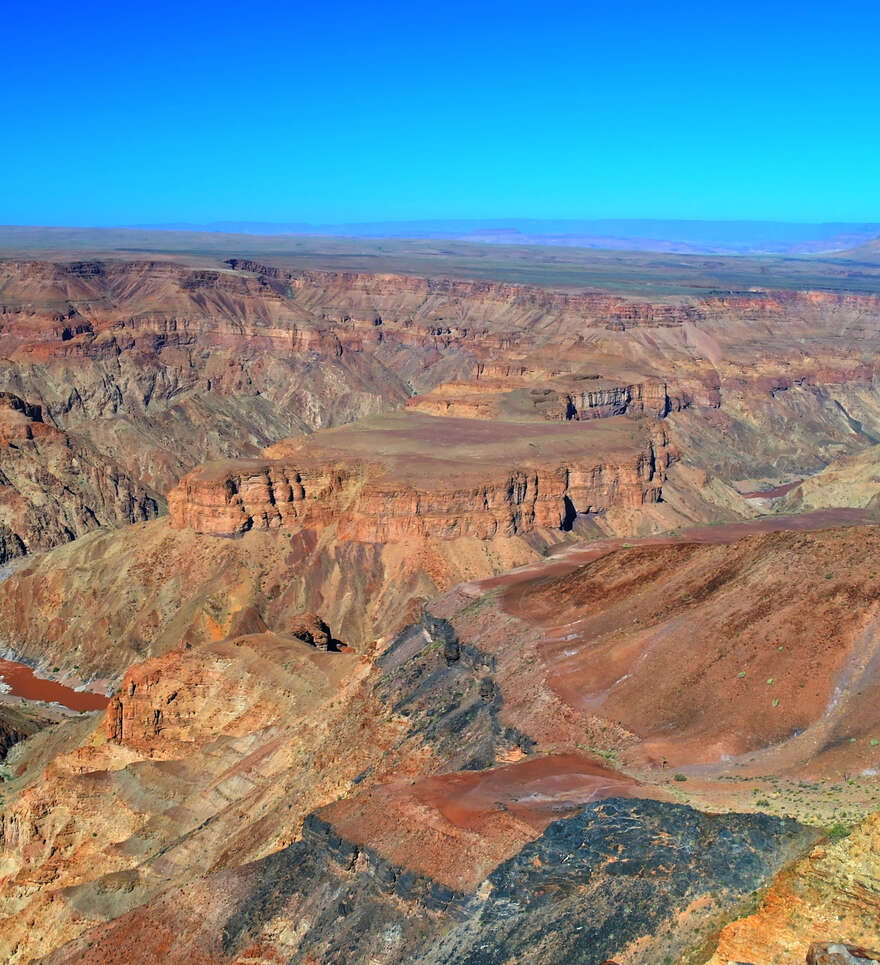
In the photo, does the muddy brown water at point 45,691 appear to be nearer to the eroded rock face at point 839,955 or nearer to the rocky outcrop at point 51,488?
the rocky outcrop at point 51,488

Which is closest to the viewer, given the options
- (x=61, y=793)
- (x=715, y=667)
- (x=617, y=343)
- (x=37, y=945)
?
(x=37, y=945)

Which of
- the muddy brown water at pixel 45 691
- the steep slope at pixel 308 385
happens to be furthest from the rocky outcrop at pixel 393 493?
the steep slope at pixel 308 385

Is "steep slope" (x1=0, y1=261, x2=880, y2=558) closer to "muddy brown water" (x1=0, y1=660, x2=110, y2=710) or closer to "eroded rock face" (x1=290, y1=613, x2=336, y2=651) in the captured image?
"muddy brown water" (x1=0, y1=660, x2=110, y2=710)

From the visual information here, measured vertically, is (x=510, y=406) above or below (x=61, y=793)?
above

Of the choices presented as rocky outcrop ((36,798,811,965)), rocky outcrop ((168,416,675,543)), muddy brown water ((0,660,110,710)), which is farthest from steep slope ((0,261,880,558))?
rocky outcrop ((36,798,811,965))

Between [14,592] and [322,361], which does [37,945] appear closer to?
[14,592]

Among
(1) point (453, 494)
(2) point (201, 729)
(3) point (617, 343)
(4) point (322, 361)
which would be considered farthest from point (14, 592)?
(3) point (617, 343)
